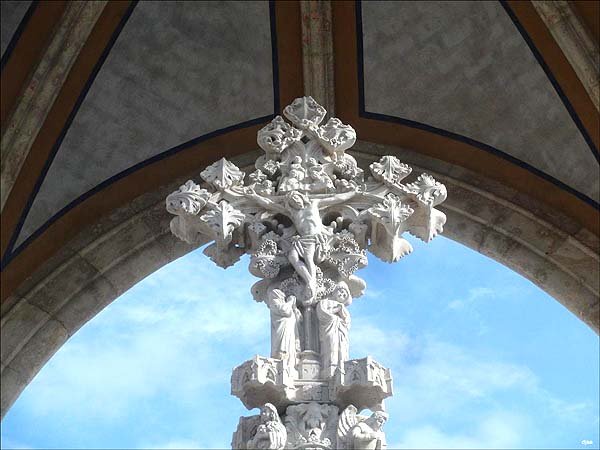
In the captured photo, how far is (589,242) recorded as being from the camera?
29.3ft

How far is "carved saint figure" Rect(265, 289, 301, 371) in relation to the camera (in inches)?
144

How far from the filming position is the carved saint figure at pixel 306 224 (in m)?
3.85

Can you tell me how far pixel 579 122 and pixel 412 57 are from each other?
1.32m

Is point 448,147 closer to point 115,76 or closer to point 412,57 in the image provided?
point 412,57

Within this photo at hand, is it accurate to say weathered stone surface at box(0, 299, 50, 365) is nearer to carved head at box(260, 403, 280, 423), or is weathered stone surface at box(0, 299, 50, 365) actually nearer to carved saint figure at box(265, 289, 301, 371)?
carved saint figure at box(265, 289, 301, 371)

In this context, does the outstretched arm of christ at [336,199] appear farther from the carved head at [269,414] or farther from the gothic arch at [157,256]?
the gothic arch at [157,256]

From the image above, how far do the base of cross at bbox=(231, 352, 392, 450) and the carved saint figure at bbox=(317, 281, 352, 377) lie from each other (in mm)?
57

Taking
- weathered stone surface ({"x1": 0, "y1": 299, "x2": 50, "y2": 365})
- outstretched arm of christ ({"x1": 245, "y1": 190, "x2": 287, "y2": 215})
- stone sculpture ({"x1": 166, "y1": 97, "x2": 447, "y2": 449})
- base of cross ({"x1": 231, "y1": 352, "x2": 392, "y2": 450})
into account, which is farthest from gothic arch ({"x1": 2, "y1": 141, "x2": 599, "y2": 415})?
base of cross ({"x1": 231, "y1": 352, "x2": 392, "y2": 450})

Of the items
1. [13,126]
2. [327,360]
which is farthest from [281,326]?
[13,126]

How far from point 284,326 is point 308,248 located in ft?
1.02

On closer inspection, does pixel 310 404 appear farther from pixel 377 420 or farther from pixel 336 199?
pixel 336 199

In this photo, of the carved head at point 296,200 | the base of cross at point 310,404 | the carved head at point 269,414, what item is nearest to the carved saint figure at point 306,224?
the carved head at point 296,200

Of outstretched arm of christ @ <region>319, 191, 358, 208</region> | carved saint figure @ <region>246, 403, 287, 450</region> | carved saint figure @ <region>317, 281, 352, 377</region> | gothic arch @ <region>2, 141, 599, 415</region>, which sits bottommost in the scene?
carved saint figure @ <region>246, 403, 287, 450</region>

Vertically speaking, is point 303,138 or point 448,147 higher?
point 448,147
